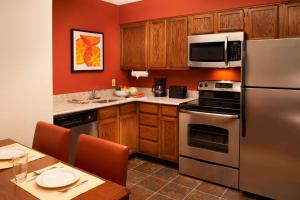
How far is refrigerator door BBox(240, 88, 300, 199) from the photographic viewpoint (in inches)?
97.0

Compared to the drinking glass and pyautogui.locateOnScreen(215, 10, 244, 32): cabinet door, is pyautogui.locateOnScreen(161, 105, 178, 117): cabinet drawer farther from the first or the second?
the drinking glass

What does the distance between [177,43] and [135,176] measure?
2.00 m

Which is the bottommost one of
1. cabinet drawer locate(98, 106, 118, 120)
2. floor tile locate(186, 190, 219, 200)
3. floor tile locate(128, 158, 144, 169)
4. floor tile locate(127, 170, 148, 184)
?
floor tile locate(186, 190, 219, 200)

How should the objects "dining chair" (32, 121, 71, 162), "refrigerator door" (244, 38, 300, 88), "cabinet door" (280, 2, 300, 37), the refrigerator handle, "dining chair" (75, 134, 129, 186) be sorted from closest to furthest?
"dining chair" (75, 134, 129, 186) < "dining chair" (32, 121, 71, 162) < "refrigerator door" (244, 38, 300, 88) < the refrigerator handle < "cabinet door" (280, 2, 300, 37)

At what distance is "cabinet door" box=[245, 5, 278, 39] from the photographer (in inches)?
116

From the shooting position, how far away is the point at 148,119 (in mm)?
3727

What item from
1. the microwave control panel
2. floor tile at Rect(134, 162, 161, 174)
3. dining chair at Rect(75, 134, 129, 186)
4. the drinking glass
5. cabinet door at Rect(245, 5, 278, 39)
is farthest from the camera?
floor tile at Rect(134, 162, 161, 174)

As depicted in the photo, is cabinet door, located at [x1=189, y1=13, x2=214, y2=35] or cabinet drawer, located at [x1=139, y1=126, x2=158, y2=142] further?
cabinet drawer, located at [x1=139, y1=126, x2=158, y2=142]

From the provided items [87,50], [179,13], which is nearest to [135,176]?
[87,50]

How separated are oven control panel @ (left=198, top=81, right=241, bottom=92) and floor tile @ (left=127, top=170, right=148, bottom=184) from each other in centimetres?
143

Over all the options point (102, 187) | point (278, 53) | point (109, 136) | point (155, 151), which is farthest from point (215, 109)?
point (102, 187)

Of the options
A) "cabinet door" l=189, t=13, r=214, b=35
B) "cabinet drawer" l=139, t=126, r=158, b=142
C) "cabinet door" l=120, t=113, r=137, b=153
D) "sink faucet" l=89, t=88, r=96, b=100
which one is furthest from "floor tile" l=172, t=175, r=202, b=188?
"cabinet door" l=189, t=13, r=214, b=35

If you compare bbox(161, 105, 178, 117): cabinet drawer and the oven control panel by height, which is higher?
the oven control panel

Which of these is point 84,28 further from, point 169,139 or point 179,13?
point 169,139
